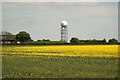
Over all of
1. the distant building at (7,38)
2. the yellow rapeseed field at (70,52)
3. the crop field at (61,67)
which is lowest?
the crop field at (61,67)

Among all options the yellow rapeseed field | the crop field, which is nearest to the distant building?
the yellow rapeseed field

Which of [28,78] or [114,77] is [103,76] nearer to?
[114,77]

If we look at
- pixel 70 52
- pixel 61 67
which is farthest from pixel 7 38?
pixel 61 67

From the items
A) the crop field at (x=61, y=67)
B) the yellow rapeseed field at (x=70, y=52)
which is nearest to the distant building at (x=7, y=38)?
the yellow rapeseed field at (x=70, y=52)

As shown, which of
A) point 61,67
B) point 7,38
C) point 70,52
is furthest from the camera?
point 7,38

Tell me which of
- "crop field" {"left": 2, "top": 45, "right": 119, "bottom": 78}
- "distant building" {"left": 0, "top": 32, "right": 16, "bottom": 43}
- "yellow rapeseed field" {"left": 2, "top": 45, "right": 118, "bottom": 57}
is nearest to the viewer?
"crop field" {"left": 2, "top": 45, "right": 119, "bottom": 78}

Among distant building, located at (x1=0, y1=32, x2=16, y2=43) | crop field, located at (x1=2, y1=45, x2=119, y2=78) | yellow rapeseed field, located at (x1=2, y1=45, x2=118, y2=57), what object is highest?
distant building, located at (x1=0, y1=32, x2=16, y2=43)

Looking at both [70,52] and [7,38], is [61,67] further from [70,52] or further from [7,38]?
[7,38]

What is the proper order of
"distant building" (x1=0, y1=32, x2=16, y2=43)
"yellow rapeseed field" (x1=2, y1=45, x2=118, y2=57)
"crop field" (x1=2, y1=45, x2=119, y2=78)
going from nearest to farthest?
"crop field" (x1=2, y1=45, x2=119, y2=78) < "yellow rapeseed field" (x1=2, y1=45, x2=118, y2=57) < "distant building" (x1=0, y1=32, x2=16, y2=43)

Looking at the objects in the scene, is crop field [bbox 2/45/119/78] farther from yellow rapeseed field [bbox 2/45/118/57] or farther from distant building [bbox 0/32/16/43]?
distant building [bbox 0/32/16/43]

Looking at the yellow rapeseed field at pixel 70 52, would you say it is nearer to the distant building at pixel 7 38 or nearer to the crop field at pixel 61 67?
the crop field at pixel 61 67

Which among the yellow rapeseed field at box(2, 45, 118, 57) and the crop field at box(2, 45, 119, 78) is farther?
the yellow rapeseed field at box(2, 45, 118, 57)

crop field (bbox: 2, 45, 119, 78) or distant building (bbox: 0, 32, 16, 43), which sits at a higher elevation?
distant building (bbox: 0, 32, 16, 43)

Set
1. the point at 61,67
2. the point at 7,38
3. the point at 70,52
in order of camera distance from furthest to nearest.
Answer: the point at 7,38, the point at 70,52, the point at 61,67
